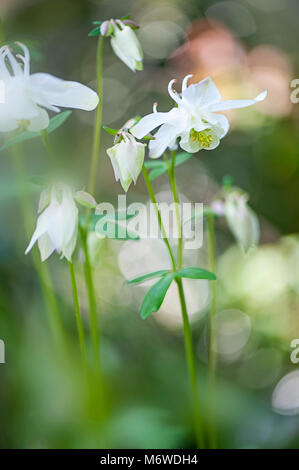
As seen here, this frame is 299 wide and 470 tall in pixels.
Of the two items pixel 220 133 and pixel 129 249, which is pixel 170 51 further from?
pixel 220 133

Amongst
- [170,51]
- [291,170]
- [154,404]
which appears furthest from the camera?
[170,51]

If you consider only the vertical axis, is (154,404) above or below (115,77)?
below

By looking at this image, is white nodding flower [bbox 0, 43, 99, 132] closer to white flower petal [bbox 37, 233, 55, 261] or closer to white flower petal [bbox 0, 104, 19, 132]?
white flower petal [bbox 0, 104, 19, 132]

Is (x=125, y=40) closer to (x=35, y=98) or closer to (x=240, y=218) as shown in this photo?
(x=35, y=98)

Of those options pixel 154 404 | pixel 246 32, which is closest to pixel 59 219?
pixel 154 404

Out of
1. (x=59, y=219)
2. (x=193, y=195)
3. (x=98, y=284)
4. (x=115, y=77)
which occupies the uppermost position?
(x=115, y=77)

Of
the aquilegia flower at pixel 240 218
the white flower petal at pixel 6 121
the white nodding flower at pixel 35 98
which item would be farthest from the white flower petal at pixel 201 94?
the aquilegia flower at pixel 240 218
